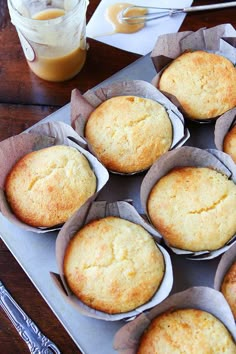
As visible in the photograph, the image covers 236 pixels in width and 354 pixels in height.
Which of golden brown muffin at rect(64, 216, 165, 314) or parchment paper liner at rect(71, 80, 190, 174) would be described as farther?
parchment paper liner at rect(71, 80, 190, 174)

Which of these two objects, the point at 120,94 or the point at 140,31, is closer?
the point at 120,94

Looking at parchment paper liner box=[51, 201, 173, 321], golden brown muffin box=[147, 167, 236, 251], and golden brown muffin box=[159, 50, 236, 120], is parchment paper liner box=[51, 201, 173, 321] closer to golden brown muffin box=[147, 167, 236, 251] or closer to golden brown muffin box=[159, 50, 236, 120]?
golden brown muffin box=[147, 167, 236, 251]

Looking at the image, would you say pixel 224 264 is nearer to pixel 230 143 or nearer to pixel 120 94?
pixel 230 143

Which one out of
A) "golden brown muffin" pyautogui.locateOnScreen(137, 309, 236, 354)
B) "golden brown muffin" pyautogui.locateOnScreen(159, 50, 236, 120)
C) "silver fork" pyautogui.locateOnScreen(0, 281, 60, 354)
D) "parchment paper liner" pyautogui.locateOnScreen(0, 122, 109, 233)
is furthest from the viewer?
"golden brown muffin" pyautogui.locateOnScreen(159, 50, 236, 120)

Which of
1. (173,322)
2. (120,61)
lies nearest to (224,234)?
(173,322)

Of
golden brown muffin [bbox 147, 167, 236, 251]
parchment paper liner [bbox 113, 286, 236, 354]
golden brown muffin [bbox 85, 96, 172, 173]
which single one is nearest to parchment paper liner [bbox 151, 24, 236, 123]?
golden brown muffin [bbox 85, 96, 172, 173]

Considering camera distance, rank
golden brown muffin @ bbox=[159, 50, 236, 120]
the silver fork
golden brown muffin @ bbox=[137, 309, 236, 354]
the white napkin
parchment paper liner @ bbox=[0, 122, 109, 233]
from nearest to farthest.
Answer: golden brown muffin @ bbox=[137, 309, 236, 354] → the silver fork → parchment paper liner @ bbox=[0, 122, 109, 233] → golden brown muffin @ bbox=[159, 50, 236, 120] → the white napkin

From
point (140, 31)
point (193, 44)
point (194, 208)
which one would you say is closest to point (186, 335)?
point (194, 208)
